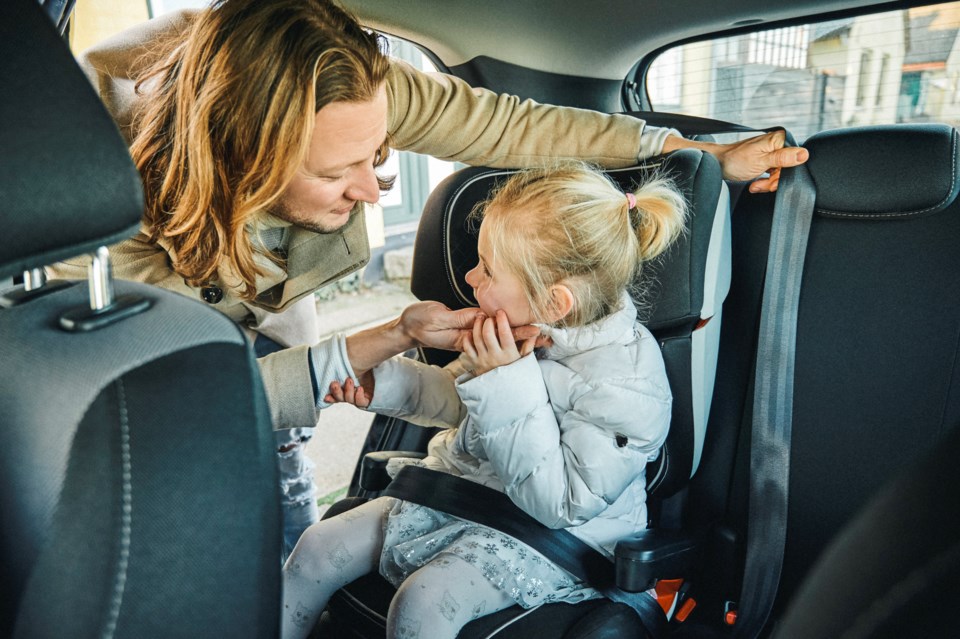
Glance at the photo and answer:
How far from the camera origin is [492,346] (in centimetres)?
126

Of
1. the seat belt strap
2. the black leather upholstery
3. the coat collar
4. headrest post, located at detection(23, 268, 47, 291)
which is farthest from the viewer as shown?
the coat collar

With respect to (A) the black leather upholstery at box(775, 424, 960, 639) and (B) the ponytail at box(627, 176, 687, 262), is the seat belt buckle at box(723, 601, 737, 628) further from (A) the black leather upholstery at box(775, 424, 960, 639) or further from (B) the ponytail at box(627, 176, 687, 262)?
(A) the black leather upholstery at box(775, 424, 960, 639)

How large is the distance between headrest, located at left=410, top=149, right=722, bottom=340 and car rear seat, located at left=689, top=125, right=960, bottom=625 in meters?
0.17

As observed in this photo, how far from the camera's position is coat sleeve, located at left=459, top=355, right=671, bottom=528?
1191 millimetres

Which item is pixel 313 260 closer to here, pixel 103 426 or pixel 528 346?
pixel 528 346

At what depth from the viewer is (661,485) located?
4.57 feet

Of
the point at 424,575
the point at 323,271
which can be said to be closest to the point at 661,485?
the point at 424,575

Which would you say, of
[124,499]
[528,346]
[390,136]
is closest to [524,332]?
[528,346]

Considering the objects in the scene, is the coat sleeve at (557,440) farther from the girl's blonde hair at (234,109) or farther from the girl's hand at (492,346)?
the girl's blonde hair at (234,109)

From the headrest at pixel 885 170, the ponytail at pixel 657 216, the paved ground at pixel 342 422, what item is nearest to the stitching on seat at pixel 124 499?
the ponytail at pixel 657 216

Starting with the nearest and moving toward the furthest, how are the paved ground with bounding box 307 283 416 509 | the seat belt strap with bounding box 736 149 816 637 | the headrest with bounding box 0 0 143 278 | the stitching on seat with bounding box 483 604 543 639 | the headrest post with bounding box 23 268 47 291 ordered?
the headrest with bounding box 0 0 143 278 < the headrest post with bounding box 23 268 47 291 < the stitching on seat with bounding box 483 604 543 639 < the seat belt strap with bounding box 736 149 816 637 < the paved ground with bounding box 307 283 416 509

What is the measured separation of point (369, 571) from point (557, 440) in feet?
1.42

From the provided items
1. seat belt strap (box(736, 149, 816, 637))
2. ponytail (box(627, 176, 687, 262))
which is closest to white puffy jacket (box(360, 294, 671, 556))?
ponytail (box(627, 176, 687, 262))

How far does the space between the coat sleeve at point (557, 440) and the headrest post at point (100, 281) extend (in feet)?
2.05
